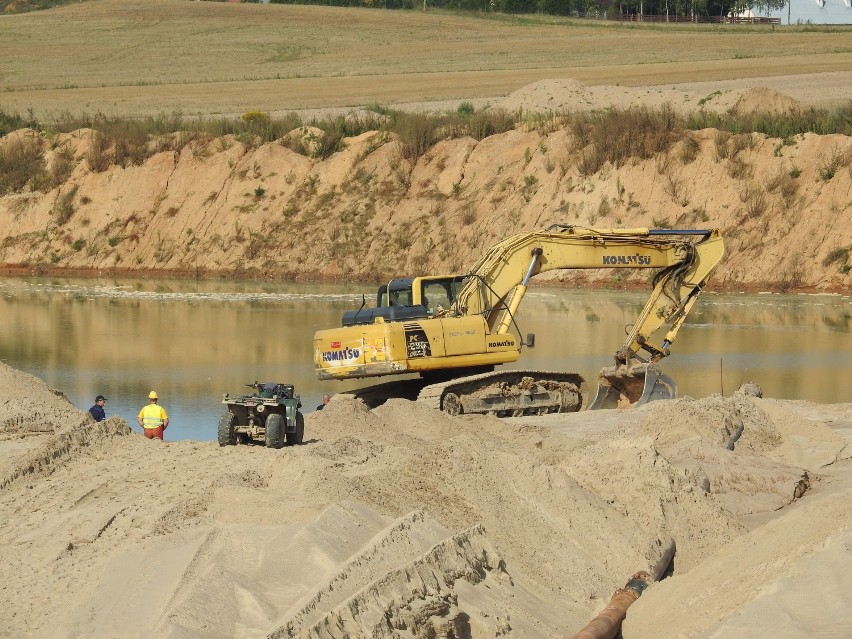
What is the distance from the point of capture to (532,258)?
22.6 m

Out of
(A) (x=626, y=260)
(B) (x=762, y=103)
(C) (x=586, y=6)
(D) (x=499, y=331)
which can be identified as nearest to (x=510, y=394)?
(D) (x=499, y=331)

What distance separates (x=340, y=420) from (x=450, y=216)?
34045 millimetres

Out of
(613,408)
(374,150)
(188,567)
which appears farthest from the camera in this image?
(374,150)

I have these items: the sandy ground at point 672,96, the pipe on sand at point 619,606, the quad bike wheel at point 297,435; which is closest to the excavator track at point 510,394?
the quad bike wheel at point 297,435

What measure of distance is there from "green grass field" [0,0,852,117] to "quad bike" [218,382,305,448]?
176 feet

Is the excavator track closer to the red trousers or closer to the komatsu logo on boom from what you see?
the komatsu logo on boom

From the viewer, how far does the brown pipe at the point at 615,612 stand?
33.0 feet

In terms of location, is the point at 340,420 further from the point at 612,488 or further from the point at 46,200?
the point at 46,200

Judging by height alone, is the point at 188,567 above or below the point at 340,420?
above

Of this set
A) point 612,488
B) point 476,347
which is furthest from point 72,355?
point 612,488

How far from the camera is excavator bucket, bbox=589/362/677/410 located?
22469 millimetres

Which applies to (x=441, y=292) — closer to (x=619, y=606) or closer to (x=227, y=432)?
(x=227, y=432)

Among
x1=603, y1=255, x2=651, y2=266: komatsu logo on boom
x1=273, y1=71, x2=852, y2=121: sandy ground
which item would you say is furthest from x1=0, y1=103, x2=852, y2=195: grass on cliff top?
x1=603, y1=255, x2=651, y2=266: komatsu logo on boom

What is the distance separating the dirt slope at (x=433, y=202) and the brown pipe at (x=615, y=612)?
115 ft
